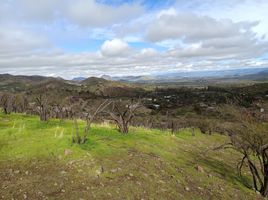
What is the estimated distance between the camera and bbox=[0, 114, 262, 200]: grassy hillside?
460 inches

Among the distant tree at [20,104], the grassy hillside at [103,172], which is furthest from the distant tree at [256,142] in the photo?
the distant tree at [20,104]

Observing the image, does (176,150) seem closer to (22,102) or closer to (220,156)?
(220,156)

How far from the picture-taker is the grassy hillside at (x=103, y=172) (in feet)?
38.3

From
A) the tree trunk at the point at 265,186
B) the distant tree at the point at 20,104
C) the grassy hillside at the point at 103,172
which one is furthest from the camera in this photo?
the distant tree at the point at 20,104

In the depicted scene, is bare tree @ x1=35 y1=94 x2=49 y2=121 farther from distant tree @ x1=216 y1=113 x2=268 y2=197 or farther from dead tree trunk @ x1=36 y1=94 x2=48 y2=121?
distant tree @ x1=216 y1=113 x2=268 y2=197

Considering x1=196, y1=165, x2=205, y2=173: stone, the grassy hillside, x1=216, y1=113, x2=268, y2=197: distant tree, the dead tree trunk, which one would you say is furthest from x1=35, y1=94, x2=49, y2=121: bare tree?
x1=216, y1=113, x2=268, y2=197: distant tree

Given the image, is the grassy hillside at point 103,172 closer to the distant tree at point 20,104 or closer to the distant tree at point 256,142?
the distant tree at point 256,142

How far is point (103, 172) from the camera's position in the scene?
43.7 feet

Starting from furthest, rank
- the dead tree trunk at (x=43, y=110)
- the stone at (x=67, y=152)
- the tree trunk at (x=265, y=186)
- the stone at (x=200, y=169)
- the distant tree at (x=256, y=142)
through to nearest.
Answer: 1. the dead tree trunk at (x=43, y=110)
2. the stone at (x=200, y=169)
3. the distant tree at (x=256, y=142)
4. the tree trunk at (x=265, y=186)
5. the stone at (x=67, y=152)

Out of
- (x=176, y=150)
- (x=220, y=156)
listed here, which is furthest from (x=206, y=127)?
(x=176, y=150)

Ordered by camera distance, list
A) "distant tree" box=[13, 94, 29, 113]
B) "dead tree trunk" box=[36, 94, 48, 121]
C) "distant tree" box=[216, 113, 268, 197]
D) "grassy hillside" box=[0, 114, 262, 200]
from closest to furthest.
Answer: "grassy hillside" box=[0, 114, 262, 200] → "distant tree" box=[216, 113, 268, 197] → "dead tree trunk" box=[36, 94, 48, 121] → "distant tree" box=[13, 94, 29, 113]

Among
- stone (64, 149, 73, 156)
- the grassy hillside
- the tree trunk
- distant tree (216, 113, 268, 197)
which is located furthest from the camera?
distant tree (216, 113, 268, 197)

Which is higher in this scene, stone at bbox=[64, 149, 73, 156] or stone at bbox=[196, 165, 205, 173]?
stone at bbox=[64, 149, 73, 156]

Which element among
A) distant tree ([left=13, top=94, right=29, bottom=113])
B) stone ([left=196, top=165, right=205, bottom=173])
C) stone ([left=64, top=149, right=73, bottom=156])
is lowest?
distant tree ([left=13, top=94, right=29, bottom=113])
